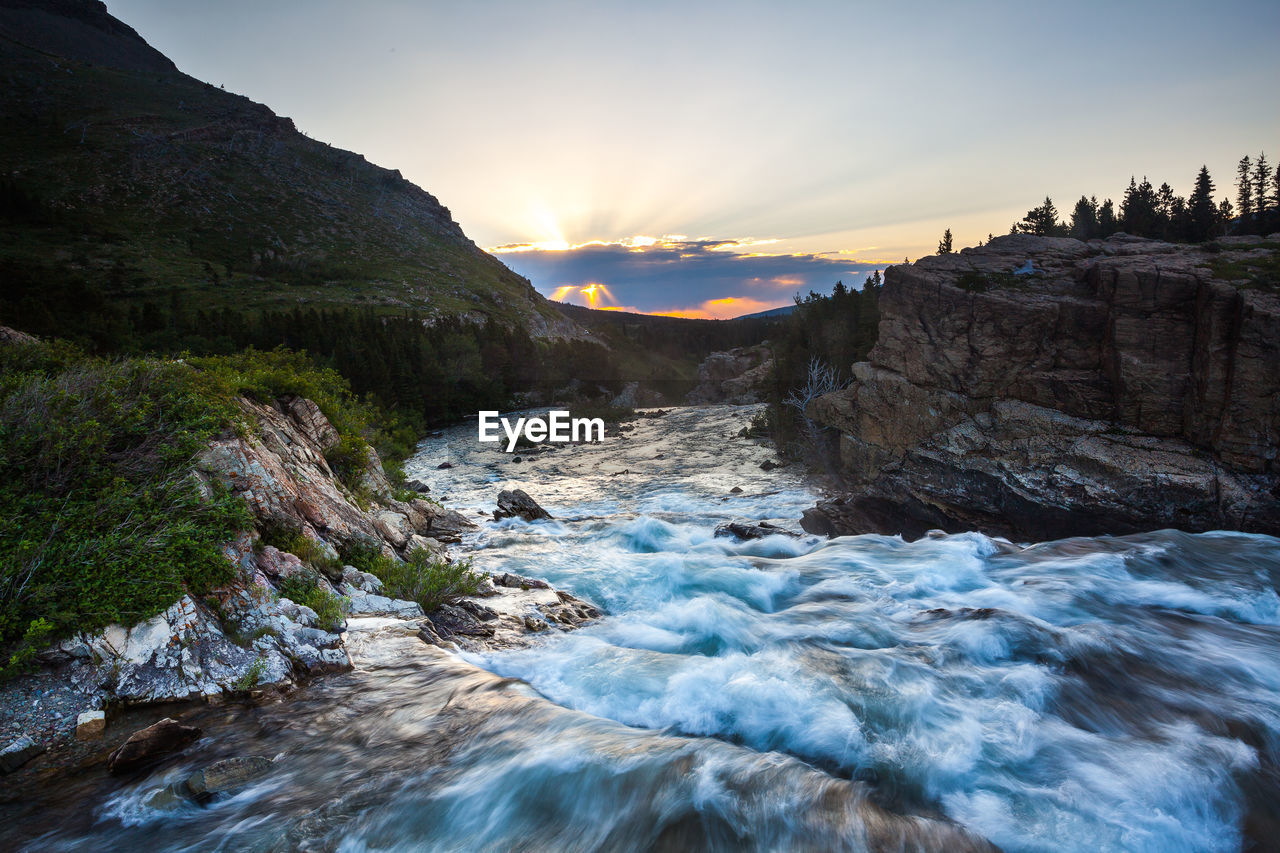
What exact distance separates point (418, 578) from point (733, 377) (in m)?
66.7

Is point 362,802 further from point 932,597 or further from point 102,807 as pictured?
point 932,597

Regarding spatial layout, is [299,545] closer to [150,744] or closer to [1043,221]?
[150,744]

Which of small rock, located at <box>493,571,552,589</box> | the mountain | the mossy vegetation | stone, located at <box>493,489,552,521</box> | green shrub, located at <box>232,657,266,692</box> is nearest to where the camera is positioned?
the mossy vegetation

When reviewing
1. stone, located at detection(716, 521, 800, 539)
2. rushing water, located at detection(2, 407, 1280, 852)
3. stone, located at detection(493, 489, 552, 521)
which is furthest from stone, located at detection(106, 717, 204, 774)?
stone, located at detection(493, 489, 552, 521)

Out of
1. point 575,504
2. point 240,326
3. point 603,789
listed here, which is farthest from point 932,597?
point 240,326

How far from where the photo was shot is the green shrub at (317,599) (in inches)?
234

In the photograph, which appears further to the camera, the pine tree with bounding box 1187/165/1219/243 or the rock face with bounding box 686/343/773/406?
the rock face with bounding box 686/343/773/406

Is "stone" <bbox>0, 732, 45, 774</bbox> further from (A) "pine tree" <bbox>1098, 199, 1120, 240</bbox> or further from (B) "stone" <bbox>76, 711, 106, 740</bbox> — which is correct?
(A) "pine tree" <bbox>1098, 199, 1120, 240</bbox>

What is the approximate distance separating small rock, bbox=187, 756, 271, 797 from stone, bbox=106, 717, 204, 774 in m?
0.36

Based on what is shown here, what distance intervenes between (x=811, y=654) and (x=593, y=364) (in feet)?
199

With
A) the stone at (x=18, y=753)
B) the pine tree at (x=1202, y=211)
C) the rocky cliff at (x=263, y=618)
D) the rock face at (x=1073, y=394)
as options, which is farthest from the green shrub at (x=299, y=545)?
the pine tree at (x=1202, y=211)

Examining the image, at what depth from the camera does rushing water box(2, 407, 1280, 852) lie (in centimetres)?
399

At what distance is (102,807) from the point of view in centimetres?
368

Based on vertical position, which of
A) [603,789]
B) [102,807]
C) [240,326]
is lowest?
[603,789]
